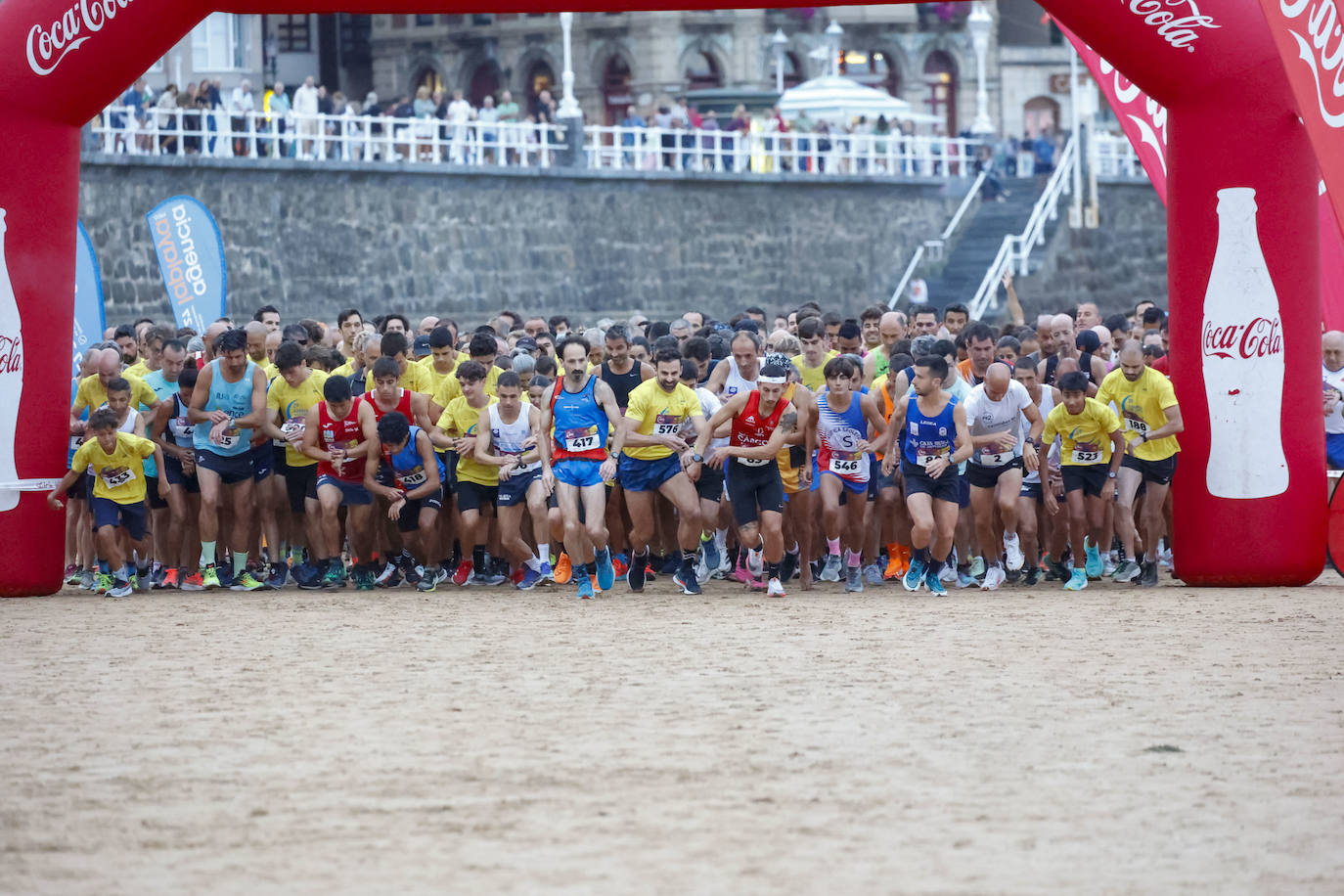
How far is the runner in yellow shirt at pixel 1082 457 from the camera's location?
13.2 metres

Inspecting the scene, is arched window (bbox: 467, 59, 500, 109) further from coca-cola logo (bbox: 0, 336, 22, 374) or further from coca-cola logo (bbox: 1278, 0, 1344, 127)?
coca-cola logo (bbox: 1278, 0, 1344, 127)

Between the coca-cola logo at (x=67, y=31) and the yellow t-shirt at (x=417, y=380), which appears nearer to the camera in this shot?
the coca-cola logo at (x=67, y=31)

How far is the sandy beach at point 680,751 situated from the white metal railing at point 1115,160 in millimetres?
29456

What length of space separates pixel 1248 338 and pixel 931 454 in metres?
2.16

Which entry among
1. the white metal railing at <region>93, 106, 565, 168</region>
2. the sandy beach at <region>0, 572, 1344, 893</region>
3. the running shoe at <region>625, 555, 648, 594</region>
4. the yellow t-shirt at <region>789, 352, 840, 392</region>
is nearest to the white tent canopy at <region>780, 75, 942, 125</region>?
the white metal railing at <region>93, 106, 565, 168</region>

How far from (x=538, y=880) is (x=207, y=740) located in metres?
2.59

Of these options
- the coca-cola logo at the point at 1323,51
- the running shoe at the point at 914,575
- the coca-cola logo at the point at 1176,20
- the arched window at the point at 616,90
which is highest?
the arched window at the point at 616,90

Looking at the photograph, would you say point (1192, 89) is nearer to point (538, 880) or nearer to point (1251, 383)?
point (1251, 383)

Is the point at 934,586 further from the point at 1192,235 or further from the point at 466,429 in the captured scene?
the point at 466,429

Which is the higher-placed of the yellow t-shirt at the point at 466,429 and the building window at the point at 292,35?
the building window at the point at 292,35

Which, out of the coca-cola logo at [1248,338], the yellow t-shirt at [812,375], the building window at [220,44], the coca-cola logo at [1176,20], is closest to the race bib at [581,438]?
the yellow t-shirt at [812,375]

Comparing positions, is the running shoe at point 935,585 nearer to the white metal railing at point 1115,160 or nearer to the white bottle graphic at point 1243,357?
the white bottle graphic at point 1243,357

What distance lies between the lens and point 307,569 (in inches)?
557

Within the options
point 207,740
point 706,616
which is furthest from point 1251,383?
point 207,740
